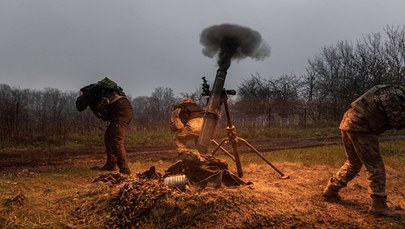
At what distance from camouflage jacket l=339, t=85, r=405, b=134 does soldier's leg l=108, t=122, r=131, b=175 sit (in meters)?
4.29

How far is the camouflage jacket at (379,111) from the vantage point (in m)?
4.43

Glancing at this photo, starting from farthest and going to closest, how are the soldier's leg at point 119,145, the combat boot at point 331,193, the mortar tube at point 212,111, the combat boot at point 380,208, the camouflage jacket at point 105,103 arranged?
the camouflage jacket at point 105,103 < the soldier's leg at point 119,145 < the mortar tube at point 212,111 < the combat boot at point 331,193 < the combat boot at point 380,208

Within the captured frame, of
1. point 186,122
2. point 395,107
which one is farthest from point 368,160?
point 186,122

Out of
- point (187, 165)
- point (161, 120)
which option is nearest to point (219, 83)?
point (187, 165)

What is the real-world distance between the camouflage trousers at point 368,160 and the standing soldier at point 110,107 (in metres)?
4.36

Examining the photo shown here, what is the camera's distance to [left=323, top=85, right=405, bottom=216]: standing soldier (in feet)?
14.5

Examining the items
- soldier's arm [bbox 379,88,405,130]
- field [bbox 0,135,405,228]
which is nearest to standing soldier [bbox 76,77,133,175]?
field [bbox 0,135,405,228]

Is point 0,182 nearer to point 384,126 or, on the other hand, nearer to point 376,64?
point 384,126

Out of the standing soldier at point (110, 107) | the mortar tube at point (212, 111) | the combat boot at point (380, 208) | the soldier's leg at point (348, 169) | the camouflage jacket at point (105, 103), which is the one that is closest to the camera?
the combat boot at point (380, 208)

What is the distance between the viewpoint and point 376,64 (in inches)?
1216

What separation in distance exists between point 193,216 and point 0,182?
406 centimetres

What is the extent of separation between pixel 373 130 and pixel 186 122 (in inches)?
131

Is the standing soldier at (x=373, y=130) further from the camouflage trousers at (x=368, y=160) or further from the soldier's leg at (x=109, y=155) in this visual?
the soldier's leg at (x=109, y=155)

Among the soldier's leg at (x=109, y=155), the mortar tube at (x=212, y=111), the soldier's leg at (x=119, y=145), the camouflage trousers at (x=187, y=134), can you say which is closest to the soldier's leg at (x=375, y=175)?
the mortar tube at (x=212, y=111)
